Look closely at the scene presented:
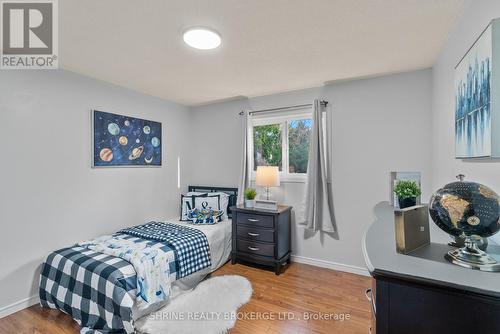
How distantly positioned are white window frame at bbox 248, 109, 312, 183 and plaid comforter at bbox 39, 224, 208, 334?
215 cm

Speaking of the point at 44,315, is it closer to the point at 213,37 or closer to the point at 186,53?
the point at 186,53

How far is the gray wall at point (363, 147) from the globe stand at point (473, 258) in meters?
1.99

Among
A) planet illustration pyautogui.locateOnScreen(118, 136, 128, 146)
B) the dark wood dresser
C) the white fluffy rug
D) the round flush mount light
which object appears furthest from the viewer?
planet illustration pyautogui.locateOnScreen(118, 136, 128, 146)

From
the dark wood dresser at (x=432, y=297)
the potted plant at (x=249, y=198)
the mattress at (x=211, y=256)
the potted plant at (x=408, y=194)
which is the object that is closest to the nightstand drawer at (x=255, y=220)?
the potted plant at (x=249, y=198)

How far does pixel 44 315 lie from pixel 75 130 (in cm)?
180

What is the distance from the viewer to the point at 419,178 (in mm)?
2590

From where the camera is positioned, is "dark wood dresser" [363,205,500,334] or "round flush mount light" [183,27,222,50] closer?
"dark wood dresser" [363,205,500,334]

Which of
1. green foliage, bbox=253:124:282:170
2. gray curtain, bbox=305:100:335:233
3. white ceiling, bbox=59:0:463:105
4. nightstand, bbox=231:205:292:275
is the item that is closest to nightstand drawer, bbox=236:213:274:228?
nightstand, bbox=231:205:292:275

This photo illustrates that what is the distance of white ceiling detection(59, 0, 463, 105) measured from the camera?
1.55 meters

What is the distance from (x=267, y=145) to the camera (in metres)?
3.59

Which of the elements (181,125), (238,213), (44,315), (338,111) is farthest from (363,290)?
(181,125)

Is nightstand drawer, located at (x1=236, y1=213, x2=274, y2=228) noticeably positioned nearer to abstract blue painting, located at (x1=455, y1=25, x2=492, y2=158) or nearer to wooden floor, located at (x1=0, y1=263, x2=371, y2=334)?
wooden floor, located at (x1=0, y1=263, x2=371, y2=334)

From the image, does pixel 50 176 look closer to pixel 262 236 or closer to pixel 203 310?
pixel 203 310

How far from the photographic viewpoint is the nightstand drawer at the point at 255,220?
9.73 feet
